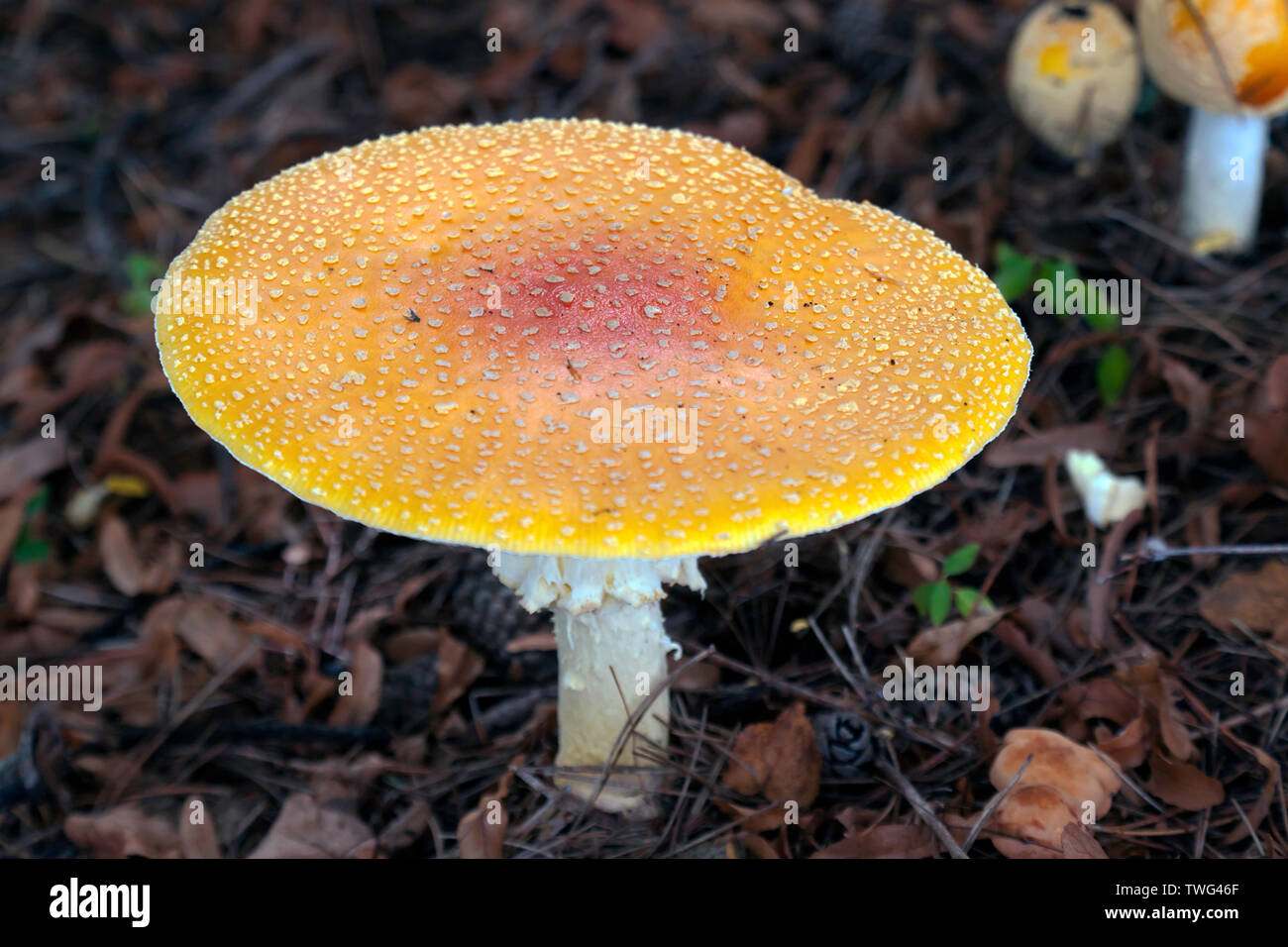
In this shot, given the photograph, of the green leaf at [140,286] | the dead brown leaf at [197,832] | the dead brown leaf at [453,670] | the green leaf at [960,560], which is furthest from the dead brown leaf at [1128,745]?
the green leaf at [140,286]

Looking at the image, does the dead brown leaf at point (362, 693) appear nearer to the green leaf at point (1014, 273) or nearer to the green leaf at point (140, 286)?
the green leaf at point (140, 286)

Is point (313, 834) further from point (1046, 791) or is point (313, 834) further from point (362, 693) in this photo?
point (1046, 791)

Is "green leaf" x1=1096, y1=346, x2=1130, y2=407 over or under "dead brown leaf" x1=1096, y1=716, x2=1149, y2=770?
over
